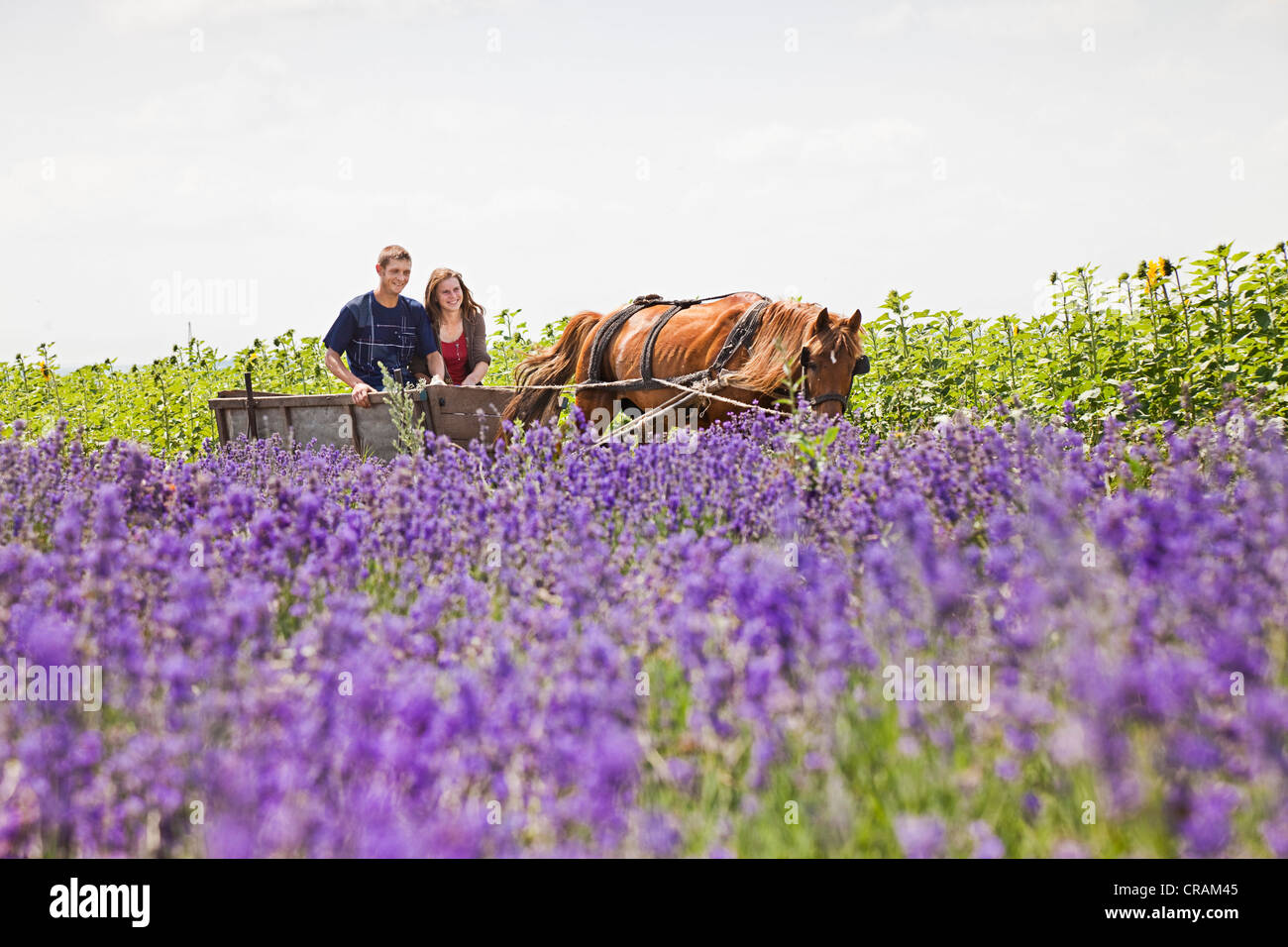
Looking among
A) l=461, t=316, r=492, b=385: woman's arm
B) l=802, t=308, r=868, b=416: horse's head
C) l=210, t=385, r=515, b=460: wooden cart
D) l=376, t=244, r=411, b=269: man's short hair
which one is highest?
l=376, t=244, r=411, b=269: man's short hair

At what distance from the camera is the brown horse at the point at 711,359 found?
6.60 metres

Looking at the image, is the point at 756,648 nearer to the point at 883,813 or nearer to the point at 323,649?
the point at 883,813

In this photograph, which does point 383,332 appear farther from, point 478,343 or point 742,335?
point 742,335

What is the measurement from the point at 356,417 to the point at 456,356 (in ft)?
5.55

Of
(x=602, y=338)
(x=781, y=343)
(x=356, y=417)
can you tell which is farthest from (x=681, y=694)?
(x=602, y=338)

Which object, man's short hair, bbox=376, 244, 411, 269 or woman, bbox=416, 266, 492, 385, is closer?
man's short hair, bbox=376, 244, 411, 269

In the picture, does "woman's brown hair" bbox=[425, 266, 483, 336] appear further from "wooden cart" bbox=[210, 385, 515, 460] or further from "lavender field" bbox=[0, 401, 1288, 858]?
"lavender field" bbox=[0, 401, 1288, 858]

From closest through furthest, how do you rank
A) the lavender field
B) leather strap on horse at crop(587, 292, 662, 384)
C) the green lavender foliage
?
the lavender field
the green lavender foliage
leather strap on horse at crop(587, 292, 662, 384)

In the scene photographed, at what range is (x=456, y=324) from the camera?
7.89 metres

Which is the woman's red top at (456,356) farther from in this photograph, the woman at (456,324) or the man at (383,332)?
Answer: the man at (383,332)

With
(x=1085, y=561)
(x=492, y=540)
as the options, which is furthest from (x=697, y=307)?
(x=1085, y=561)

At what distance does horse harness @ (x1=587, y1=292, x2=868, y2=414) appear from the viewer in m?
7.09

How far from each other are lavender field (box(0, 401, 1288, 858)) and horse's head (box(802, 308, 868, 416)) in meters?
3.62

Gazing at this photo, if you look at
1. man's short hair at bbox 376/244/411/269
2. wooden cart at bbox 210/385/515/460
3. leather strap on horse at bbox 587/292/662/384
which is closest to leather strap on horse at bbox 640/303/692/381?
leather strap on horse at bbox 587/292/662/384
